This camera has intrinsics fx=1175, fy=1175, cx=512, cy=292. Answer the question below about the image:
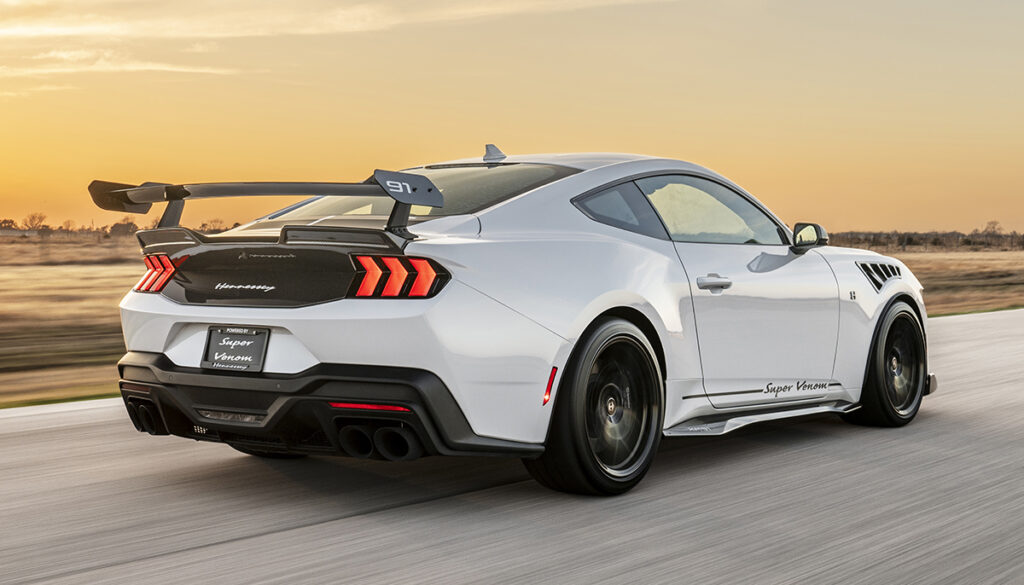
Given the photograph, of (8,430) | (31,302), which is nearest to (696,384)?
(8,430)

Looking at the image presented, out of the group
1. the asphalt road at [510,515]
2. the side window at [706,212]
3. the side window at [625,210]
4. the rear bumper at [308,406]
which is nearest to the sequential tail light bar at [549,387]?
the rear bumper at [308,406]

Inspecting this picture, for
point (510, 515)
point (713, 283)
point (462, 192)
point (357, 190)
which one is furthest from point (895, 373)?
point (357, 190)

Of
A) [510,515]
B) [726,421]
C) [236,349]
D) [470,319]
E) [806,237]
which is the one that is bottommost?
[510,515]

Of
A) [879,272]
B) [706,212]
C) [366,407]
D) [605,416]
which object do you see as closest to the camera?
[366,407]

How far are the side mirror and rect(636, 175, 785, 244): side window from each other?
0.27 feet

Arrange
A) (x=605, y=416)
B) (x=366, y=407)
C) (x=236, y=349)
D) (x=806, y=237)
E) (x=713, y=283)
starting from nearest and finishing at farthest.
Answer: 1. (x=366, y=407)
2. (x=236, y=349)
3. (x=605, y=416)
4. (x=713, y=283)
5. (x=806, y=237)

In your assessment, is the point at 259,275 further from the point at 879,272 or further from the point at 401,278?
the point at 879,272

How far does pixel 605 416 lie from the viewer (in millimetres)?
4969

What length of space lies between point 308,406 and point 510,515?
91cm

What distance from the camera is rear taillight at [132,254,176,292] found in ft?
16.1

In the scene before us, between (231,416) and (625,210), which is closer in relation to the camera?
(231,416)

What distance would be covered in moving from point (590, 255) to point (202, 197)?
1.60 metres

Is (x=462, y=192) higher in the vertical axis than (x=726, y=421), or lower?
higher

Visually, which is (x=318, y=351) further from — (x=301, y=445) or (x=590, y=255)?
(x=590, y=255)
